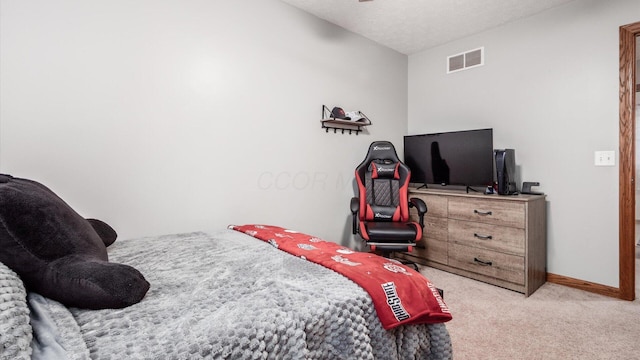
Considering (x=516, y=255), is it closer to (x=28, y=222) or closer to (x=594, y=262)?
(x=594, y=262)

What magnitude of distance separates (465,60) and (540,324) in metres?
2.78

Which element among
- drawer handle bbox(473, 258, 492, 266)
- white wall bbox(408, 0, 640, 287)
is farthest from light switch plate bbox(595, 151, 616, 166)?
drawer handle bbox(473, 258, 492, 266)

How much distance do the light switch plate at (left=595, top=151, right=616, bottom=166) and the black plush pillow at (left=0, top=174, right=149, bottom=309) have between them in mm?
3473

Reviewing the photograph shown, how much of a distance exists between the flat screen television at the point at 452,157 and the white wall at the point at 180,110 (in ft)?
2.74

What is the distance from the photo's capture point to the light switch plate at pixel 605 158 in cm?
257

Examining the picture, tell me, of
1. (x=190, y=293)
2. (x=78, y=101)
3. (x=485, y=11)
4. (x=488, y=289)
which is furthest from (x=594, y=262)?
(x=78, y=101)

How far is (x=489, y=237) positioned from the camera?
2.80 m

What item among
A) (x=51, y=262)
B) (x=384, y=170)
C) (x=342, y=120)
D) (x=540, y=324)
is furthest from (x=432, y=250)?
(x=51, y=262)

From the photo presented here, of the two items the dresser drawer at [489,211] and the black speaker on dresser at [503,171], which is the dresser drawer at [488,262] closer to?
the dresser drawer at [489,211]

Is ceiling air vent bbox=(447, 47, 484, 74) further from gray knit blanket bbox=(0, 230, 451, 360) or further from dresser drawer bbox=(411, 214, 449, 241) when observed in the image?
gray knit blanket bbox=(0, 230, 451, 360)

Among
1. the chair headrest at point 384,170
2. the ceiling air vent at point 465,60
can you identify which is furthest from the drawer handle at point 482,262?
the ceiling air vent at point 465,60

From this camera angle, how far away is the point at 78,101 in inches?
73.3

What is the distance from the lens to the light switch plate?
8.43 feet

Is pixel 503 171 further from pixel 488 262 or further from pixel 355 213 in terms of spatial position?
pixel 355 213
